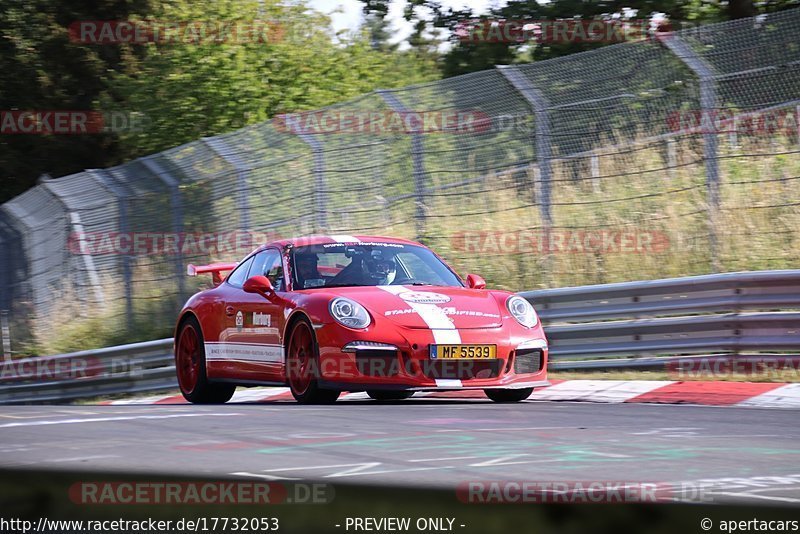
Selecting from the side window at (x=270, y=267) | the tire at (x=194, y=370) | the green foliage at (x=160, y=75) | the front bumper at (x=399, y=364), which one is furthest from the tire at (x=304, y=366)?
the green foliage at (x=160, y=75)

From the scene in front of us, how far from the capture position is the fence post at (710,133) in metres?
10.4

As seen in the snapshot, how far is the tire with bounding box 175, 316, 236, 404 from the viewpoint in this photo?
10.1 metres

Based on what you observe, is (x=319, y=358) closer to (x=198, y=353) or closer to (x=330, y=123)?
(x=198, y=353)

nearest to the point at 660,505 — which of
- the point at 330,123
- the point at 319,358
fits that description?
the point at 319,358

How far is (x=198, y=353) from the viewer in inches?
400

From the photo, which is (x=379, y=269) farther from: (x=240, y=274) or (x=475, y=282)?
(x=240, y=274)

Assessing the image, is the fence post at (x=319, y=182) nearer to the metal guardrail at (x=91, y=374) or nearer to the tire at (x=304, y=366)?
the metal guardrail at (x=91, y=374)
